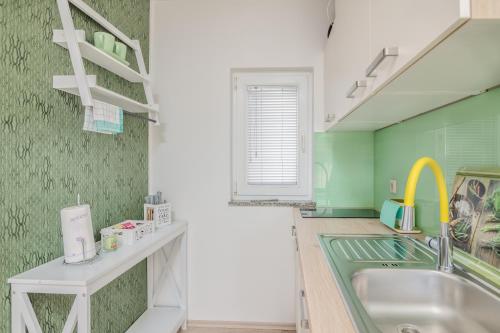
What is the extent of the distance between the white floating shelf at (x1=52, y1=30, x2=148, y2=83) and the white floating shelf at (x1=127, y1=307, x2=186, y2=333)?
1628 mm

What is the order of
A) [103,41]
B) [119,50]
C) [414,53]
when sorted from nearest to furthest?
[414,53], [103,41], [119,50]

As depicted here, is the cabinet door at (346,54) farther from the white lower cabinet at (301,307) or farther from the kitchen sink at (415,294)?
the white lower cabinet at (301,307)

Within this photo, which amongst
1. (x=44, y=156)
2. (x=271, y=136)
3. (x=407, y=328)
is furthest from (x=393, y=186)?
(x=44, y=156)

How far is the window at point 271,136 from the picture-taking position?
234 centimetres

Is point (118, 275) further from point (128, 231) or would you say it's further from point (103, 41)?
point (103, 41)

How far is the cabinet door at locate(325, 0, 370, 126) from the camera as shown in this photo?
1.13m

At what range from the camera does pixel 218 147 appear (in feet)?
7.61

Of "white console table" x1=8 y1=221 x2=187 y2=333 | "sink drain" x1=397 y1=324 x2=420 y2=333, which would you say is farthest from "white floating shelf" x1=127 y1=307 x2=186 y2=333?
"sink drain" x1=397 y1=324 x2=420 y2=333

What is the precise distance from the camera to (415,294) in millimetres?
976

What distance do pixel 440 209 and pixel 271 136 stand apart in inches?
60.3

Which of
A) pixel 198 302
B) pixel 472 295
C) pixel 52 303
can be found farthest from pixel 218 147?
pixel 472 295

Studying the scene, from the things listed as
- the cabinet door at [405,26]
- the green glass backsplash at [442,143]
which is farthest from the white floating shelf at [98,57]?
the green glass backsplash at [442,143]

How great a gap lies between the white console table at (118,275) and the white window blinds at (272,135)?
73cm

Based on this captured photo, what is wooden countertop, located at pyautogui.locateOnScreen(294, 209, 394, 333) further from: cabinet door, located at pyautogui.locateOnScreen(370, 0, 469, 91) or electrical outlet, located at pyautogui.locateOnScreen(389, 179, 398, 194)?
cabinet door, located at pyautogui.locateOnScreen(370, 0, 469, 91)
